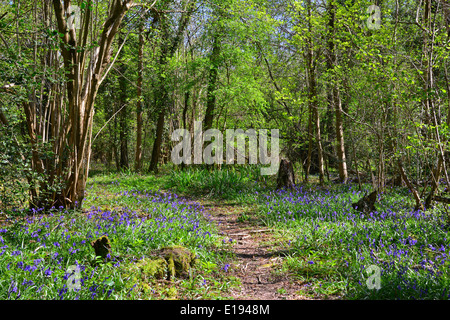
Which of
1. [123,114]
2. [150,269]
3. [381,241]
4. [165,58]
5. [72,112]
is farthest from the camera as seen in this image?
[123,114]

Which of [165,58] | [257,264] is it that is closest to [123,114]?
[165,58]

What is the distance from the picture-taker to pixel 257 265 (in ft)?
13.4

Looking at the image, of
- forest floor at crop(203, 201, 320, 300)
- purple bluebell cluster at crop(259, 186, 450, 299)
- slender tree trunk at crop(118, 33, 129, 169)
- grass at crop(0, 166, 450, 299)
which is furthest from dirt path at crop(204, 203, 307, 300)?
slender tree trunk at crop(118, 33, 129, 169)

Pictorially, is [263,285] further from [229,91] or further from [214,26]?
[214,26]

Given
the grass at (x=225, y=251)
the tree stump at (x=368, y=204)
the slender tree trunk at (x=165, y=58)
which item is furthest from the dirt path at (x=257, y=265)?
the slender tree trunk at (x=165, y=58)

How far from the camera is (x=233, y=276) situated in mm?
3693

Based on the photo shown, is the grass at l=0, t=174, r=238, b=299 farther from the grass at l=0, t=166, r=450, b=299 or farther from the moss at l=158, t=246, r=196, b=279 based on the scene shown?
the moss at l=158, t=246, r=196, b=279

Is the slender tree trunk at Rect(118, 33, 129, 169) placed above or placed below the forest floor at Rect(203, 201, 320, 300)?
above

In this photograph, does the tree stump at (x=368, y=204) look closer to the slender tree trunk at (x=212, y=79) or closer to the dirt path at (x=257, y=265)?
the dirt path at (x=257, y=265)

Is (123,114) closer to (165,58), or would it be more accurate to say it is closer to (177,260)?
(165,58)

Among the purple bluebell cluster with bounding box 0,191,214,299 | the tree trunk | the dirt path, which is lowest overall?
the dirt path

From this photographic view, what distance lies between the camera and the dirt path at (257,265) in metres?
3.29

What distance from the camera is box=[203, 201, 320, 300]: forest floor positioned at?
328 centimetres

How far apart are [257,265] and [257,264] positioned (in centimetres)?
4
